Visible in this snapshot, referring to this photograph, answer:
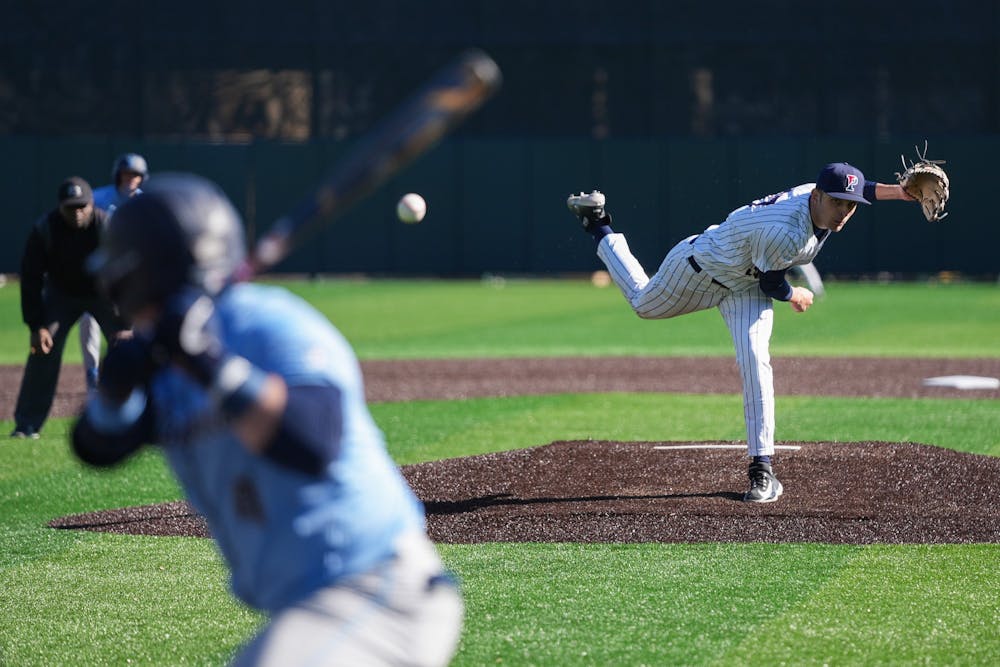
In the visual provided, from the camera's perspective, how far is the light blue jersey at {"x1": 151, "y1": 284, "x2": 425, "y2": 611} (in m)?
3.11

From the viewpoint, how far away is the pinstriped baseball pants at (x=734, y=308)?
8344mm

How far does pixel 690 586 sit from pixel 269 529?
3669 mm

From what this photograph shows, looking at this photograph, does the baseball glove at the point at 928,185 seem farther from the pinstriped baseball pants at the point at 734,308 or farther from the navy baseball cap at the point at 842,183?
the pinstriped baseball pants at the point at 734,308

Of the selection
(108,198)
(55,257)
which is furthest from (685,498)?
(108,198)

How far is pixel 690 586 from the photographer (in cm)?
650

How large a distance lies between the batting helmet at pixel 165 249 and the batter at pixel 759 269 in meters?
5.22

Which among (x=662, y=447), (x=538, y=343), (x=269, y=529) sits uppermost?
(x=269, y=529)

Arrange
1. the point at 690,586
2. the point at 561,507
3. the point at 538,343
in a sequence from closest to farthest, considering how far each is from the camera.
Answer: the point at 690,586
the point at 561,507
the point at 538,343

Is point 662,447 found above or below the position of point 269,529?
below

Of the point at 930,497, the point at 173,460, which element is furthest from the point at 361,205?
the point at 173,460

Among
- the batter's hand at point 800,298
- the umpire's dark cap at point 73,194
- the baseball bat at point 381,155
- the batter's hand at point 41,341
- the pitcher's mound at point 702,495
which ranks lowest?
the pitcher's mound at point 702,495

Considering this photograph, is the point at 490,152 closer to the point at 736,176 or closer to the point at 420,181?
the point at 420,181

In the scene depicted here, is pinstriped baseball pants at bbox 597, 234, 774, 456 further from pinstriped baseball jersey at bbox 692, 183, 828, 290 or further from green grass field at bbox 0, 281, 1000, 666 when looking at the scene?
green grass field at bbox 0, 281, 1000, 666

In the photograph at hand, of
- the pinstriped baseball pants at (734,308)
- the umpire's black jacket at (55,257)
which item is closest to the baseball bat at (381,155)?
the pinstriped baseball pants at (734,308)
